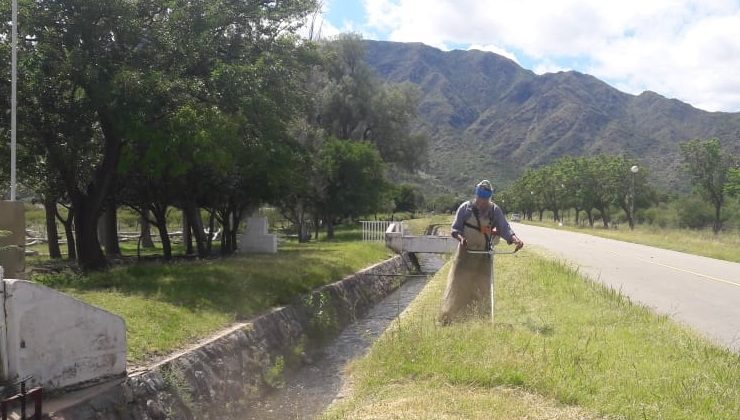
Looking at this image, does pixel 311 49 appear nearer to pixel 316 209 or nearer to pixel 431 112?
pixel 316 209

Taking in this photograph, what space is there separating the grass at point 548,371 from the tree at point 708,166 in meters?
46.5

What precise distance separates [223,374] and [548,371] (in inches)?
208

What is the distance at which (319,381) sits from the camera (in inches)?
428

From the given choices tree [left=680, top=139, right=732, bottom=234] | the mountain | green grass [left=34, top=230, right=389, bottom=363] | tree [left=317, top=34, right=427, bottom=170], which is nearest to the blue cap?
green grass [left=34, top=230, right=389, bottom=363]

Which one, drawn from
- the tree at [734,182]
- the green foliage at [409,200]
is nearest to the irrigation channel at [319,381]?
the tree at [734,182]

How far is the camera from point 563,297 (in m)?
10.9

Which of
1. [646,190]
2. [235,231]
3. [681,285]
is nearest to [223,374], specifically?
[681,285]

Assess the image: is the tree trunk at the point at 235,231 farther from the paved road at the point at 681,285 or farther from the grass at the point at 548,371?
the grass at the point at 548,371

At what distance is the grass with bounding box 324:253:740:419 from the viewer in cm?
549

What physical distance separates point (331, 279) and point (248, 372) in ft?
27.4

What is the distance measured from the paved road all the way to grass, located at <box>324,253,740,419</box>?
1.34m

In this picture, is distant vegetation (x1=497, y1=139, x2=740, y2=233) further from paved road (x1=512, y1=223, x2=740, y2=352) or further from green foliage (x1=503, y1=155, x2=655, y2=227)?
paved road (x1=512, y1=223, x2=740, y2=352)

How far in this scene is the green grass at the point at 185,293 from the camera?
9.62 m

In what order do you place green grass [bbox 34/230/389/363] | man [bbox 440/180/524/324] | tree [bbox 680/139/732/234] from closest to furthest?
man [bbox 440/180/524/324] → green grass [bbox 34/230/389/363] → tree [bbox 680/139/732/234]
